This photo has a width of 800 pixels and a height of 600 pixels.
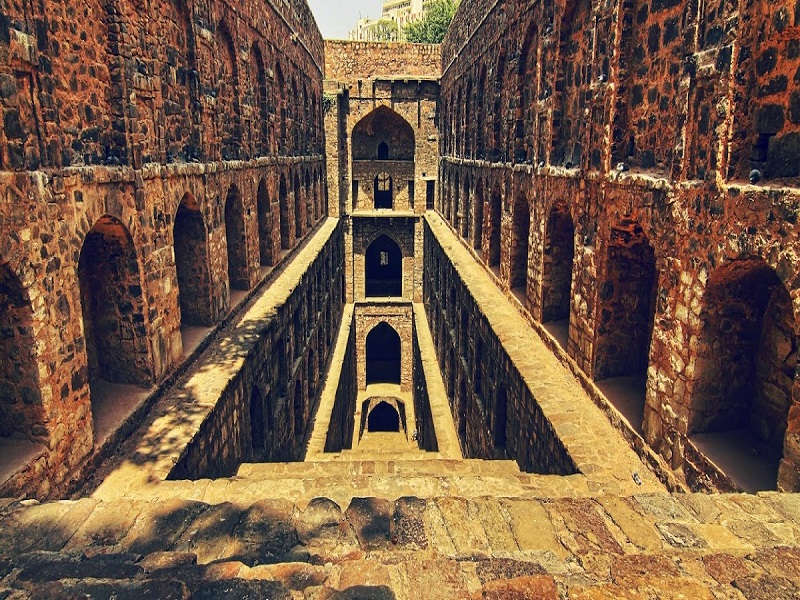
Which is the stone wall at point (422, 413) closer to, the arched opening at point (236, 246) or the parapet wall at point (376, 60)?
the arched opening at point (236, 246)

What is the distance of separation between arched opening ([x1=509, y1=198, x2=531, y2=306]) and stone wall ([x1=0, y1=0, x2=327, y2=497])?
5099 millimetres

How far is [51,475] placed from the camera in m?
4.46

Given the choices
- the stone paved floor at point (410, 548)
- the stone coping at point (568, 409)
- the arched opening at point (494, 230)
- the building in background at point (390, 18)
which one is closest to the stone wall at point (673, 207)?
the stone coping at point (568, 409)

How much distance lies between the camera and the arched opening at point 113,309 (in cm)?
616

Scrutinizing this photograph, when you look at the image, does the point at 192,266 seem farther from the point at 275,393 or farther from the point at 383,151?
the point at 383,151

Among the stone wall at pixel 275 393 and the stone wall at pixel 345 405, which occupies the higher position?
the stone wall at pixel 275 393

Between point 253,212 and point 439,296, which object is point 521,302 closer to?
point 253,212

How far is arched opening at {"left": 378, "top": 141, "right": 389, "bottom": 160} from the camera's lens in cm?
2505

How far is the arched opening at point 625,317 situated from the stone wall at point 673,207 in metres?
0.02

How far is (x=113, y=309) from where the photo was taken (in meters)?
6.28

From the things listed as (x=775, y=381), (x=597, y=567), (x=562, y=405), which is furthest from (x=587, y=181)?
(x=597, y=567)

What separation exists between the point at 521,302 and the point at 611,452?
15.9ft

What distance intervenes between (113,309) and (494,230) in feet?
29.6

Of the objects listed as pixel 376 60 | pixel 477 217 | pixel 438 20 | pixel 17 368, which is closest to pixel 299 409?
pixel 477 217
